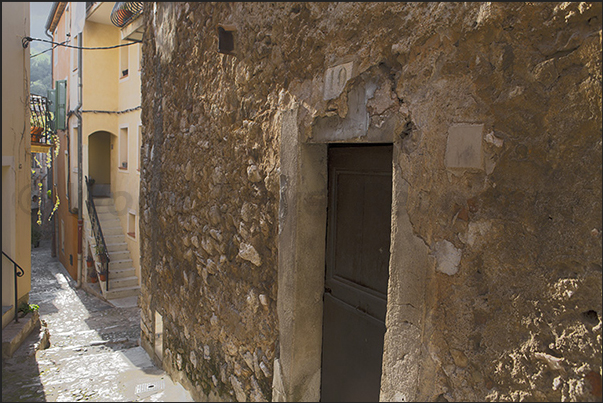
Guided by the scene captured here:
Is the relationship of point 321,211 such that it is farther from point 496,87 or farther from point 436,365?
point 496,87

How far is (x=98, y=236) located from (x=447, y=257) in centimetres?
1241

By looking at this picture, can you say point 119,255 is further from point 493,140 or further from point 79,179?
point 493,140

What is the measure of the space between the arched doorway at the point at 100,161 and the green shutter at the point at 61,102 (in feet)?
3.59

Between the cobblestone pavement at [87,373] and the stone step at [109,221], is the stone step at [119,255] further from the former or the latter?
the cobblestone pavement at [87,373]

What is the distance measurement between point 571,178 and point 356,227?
4.01ft

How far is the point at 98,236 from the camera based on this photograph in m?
12.4

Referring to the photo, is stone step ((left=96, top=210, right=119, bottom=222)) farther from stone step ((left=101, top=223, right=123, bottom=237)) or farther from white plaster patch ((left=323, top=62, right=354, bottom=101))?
white plaster patch ((left=323, top=62, right=354, bottom=101))

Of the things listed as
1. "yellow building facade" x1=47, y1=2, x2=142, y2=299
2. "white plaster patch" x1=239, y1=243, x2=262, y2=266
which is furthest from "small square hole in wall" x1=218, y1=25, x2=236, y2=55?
"yellow building facade" x1=47, y1=2, x2=142, y2=299

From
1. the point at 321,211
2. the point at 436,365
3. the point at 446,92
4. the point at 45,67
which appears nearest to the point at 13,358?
the point at 321,211

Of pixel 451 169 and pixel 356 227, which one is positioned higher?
pixel 451 169

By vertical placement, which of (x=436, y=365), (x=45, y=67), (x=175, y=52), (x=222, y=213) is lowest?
(x=436, y=365)

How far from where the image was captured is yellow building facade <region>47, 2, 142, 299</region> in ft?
39.0

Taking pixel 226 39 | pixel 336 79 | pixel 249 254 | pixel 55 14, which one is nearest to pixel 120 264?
pixel 55 14

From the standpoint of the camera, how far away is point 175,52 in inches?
161
